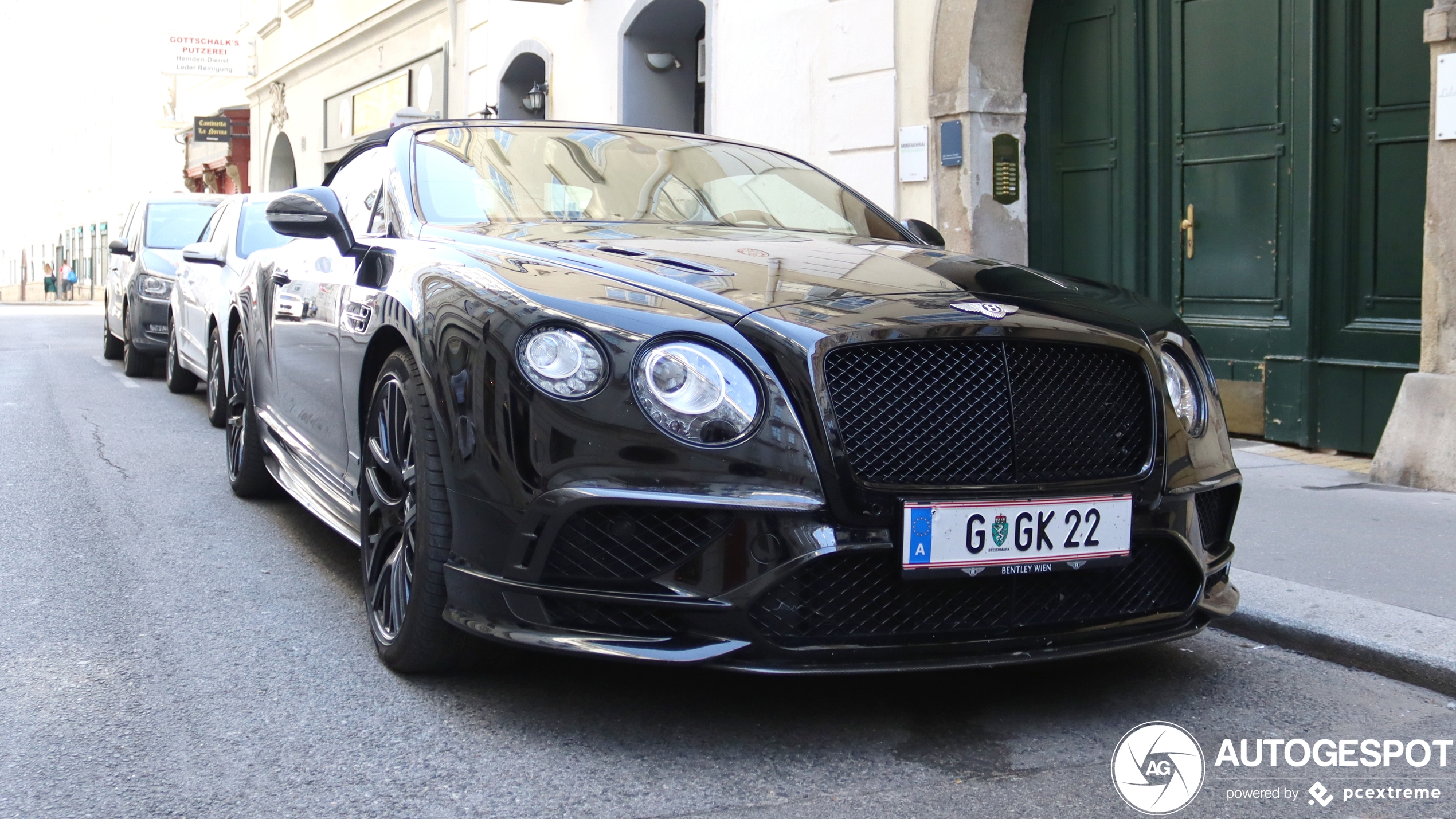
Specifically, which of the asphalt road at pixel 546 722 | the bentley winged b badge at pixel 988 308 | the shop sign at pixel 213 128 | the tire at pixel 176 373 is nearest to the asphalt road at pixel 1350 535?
the asphalt road at pixel 546 722

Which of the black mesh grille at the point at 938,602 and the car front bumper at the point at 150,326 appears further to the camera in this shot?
the car front bumper at the point at 150,326

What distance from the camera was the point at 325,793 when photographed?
2775 millimetres

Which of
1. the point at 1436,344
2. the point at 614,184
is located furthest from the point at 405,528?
the point at 1436,344

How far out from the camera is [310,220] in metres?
4.21

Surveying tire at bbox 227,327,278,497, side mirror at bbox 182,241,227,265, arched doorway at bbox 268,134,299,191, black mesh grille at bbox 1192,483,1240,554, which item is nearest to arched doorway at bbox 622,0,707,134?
side mirror at bbox 182,241,227,265

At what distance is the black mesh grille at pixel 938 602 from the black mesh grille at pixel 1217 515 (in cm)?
24

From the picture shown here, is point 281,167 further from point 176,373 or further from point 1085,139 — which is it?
point 1085,139

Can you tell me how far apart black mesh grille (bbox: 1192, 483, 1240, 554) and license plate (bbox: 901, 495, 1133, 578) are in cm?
42

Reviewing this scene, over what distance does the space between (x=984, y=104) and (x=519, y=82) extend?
29.7 feet

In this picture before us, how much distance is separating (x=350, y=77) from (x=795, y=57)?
48.1 feet

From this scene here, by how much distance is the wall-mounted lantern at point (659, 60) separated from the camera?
14227 mm

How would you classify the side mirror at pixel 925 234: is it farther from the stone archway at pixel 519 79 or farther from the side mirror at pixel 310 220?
the stone archway at pixel 519 79

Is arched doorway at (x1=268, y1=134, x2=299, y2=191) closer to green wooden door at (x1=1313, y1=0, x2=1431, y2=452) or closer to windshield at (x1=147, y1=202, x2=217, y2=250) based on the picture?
windshield at (x1=147, y1=202, x2=217, y2=250)

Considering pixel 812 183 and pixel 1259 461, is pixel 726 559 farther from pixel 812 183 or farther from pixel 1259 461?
pixel 1259 461
